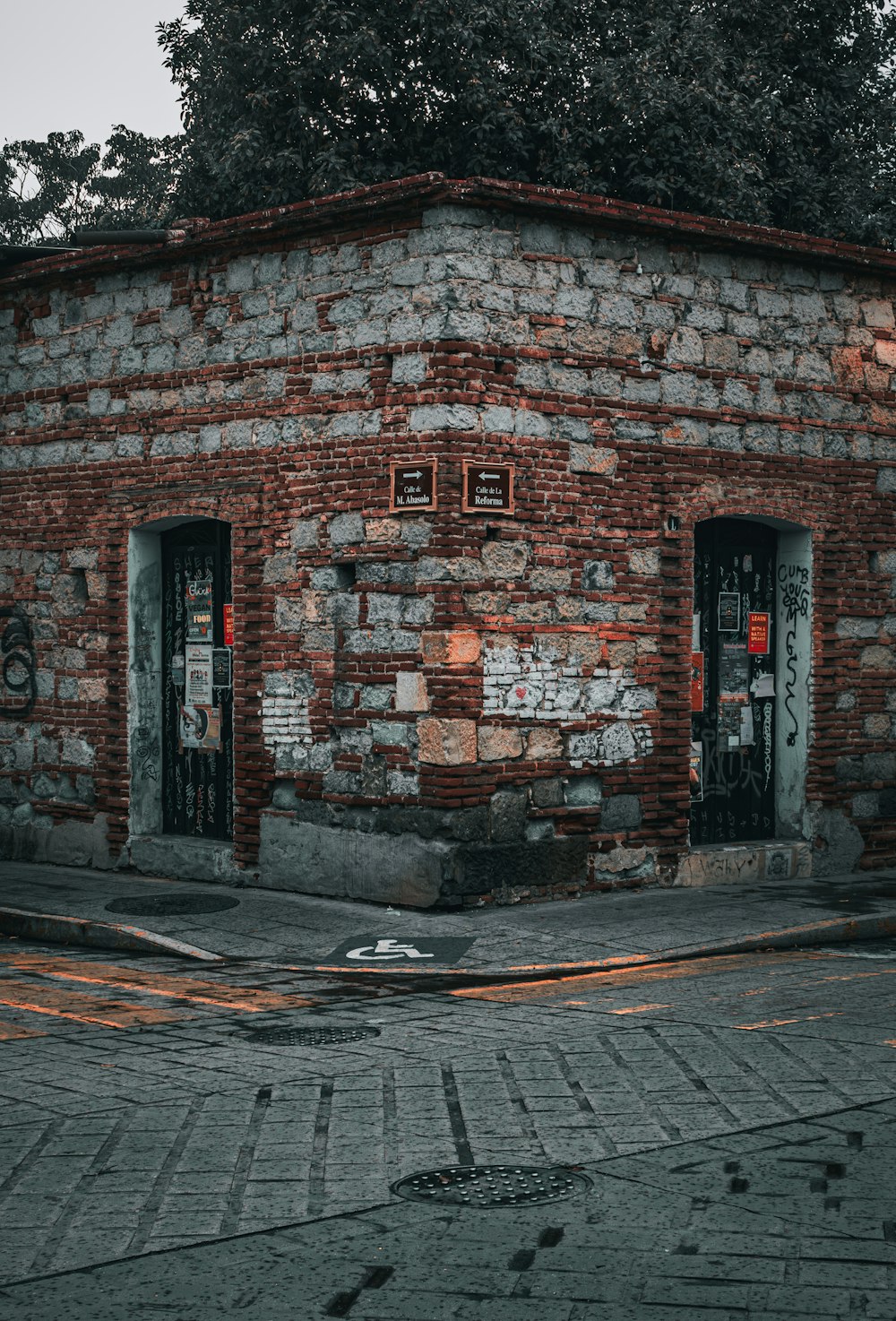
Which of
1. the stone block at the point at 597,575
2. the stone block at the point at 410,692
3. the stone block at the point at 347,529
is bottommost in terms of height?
the stone block at the point at 410,692

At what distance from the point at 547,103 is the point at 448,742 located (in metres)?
12.2

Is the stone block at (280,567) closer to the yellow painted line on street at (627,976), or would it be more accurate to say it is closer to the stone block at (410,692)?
the stone block at (410,692)

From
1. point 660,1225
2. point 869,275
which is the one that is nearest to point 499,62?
point 869,275

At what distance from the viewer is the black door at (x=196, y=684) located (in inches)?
533

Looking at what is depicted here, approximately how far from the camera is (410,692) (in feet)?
38.2

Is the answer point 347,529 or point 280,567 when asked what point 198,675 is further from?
point 347,529

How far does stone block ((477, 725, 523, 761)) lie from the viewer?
1162 centimetres

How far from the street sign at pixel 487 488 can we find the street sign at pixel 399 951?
3111 millimetres

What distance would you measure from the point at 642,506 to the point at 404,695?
8.27ft

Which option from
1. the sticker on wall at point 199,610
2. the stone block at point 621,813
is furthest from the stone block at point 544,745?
the sticker on wall at point 199,610

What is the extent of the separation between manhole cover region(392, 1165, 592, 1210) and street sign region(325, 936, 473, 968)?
425cm

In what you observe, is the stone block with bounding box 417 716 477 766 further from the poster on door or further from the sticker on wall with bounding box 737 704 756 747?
the sticker on wall with bounding box 737 704 756 747

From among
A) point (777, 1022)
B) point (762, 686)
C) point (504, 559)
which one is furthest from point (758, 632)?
point (777, 1022)

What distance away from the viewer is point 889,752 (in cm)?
1420
